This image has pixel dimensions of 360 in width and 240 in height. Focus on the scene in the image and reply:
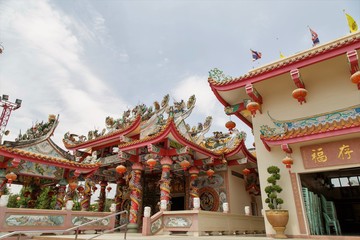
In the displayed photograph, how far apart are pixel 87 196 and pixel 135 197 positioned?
456 cm

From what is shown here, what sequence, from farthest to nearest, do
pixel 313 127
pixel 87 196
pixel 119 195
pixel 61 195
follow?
pixel 119 195
pixel 87 196
pixel 61 195
pixel 313 127

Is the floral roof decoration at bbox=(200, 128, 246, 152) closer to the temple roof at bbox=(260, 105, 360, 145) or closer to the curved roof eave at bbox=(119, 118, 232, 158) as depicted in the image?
the curved roof eave at bbox=(119, 118, 232, 158)

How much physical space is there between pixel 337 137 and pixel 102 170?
1206 cm

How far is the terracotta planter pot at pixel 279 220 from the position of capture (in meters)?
7.06

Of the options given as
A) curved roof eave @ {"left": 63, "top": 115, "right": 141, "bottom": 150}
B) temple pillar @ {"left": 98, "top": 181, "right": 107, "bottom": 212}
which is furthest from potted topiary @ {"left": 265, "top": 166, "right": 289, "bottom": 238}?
temple pillar @ {"left": 98, "top": 181, "right": 107, "bottom": 212}

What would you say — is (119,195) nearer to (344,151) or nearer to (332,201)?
(332,201)

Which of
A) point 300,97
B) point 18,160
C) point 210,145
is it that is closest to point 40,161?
point 18,160

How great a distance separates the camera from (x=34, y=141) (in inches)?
470

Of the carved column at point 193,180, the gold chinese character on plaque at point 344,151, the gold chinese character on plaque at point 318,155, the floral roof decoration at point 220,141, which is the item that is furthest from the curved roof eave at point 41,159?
the gold chinese character on plaque at point 344,151

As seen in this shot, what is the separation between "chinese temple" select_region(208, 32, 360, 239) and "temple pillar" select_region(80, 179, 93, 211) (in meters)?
9.52

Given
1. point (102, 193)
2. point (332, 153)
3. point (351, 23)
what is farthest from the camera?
point (102, 193)

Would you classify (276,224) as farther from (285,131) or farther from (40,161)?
(40,161)

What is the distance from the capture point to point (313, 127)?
24.5 feet

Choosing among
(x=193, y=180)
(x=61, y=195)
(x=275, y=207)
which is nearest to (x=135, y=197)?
(x=193, y=180)
